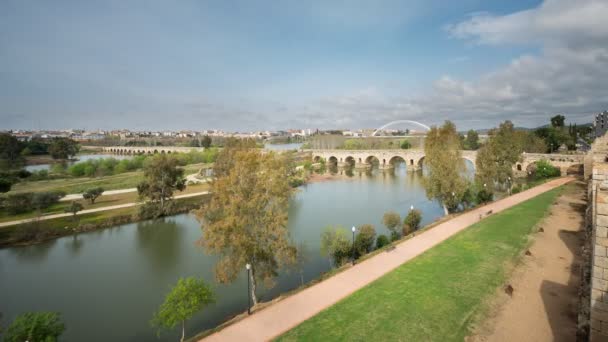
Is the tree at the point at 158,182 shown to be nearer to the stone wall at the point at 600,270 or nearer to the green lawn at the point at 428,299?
the green lawn at the point at 428,299

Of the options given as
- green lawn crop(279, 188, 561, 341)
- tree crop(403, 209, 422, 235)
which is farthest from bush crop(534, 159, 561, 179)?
green lawn crop(279, 188, 561, 341)

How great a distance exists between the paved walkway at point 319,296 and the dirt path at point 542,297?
350 cm

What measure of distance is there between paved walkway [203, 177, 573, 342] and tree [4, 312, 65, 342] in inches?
149

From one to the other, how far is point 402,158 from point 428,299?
50772 millimetres

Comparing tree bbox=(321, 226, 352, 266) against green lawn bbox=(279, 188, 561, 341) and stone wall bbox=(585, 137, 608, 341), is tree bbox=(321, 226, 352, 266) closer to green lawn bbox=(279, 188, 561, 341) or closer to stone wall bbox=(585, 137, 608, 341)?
green lawn bbox=(279, 188, 561, 341)

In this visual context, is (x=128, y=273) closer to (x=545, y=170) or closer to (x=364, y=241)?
(x=364, y=241)

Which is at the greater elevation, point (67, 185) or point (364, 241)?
point (67, 185)

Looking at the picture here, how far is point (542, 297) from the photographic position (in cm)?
898

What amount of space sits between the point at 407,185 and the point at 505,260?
2821cm

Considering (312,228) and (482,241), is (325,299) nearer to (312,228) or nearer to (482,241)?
(482,241)

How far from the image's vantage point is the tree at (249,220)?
945cm

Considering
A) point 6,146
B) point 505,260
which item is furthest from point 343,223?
point 6,146

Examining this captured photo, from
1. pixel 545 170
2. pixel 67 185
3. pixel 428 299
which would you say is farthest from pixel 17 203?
pixel 545 170

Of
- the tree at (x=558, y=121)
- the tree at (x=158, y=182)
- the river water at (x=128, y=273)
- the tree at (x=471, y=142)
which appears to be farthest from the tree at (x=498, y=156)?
the tree at (x=558, y=121)
